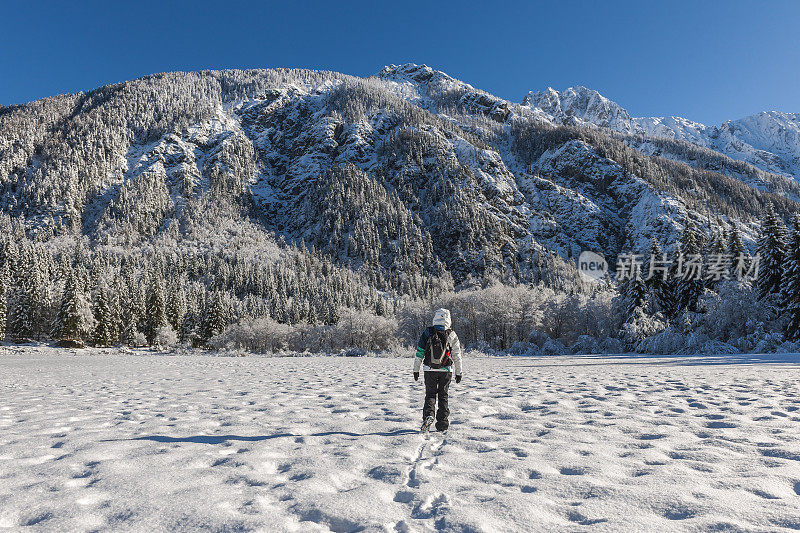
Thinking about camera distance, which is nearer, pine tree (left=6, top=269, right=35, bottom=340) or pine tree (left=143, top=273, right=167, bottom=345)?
pine tree (left=6, top=269, right=35, bottom=340)

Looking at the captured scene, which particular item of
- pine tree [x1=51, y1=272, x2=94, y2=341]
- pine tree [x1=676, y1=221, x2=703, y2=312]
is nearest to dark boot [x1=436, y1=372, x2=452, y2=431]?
pine tree [x1=676, y1=221, x2=703, y2=312]

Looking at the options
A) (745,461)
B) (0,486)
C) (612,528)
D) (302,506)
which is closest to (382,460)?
(302,506)

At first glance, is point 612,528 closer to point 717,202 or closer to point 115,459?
point 115,459

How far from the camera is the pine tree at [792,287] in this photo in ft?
91.5

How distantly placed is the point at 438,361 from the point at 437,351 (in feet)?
0.54

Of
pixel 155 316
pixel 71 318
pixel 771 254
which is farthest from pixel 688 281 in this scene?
pixel 71 318

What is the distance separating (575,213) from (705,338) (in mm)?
173103

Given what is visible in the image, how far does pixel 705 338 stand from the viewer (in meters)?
29.9

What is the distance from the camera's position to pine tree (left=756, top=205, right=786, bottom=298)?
31719mm

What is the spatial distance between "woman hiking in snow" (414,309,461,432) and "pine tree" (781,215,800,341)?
3593 cm

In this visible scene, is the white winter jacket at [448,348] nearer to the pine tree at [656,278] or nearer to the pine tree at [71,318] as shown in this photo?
the pine tree at [656,278]

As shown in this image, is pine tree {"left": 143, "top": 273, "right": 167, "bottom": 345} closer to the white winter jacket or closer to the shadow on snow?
the shadow on snow

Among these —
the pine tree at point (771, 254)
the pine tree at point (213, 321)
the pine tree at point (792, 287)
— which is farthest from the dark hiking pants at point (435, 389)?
the pine tree at point (213, 321)

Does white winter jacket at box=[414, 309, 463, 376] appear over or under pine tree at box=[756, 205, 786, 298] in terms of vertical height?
under
